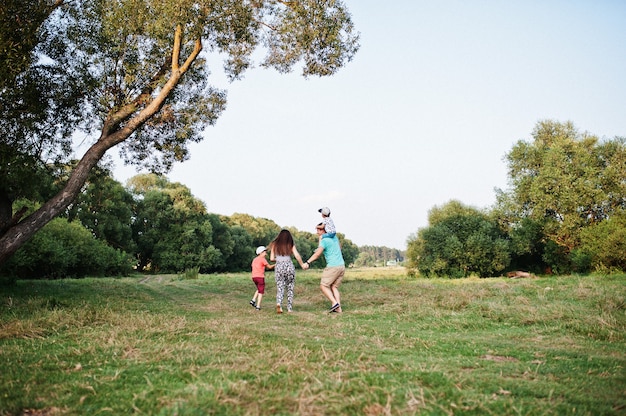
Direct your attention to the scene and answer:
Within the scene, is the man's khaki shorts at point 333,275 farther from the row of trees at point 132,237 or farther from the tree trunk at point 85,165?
the row of trees at point 132,237

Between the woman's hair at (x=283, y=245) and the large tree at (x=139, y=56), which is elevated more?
the large tree at (x=139, y=56)

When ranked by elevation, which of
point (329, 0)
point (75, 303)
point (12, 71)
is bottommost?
point (75, 303)

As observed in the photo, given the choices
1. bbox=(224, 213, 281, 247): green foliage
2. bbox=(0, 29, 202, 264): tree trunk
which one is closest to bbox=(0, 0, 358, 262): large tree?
bbox=(0, 29, 202, 264): tree trunk

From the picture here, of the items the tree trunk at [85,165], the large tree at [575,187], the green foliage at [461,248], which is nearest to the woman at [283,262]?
the tree trunk at [85,165]

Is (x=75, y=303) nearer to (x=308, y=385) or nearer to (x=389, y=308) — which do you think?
(x=389, y=308)

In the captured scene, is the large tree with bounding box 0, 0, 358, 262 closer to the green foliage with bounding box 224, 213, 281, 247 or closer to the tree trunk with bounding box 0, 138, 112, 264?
the tree trunk with bounding box 0, 138, 112, 264

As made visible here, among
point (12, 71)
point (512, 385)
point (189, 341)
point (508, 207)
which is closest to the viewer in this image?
point (512, 385)

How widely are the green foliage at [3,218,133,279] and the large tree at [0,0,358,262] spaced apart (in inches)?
410

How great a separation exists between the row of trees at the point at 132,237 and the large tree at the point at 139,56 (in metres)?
4.22

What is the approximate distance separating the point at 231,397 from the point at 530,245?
128 ft

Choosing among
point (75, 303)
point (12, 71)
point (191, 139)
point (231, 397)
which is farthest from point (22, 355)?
point (191, 139)

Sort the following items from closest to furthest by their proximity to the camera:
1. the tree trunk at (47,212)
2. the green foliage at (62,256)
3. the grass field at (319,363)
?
the grass field at (319,363), the tree trunk at (47,212), the green foliage at (62,256)

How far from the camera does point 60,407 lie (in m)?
3.98

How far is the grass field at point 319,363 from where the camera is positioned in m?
3.91
